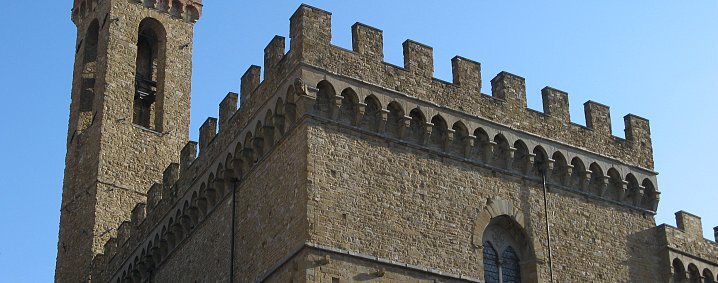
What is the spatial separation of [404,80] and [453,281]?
172 inches

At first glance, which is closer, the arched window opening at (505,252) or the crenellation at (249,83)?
the arched window opening at (505,252)

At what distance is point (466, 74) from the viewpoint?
26.1 m

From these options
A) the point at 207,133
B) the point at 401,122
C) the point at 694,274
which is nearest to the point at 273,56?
the point at 401,122

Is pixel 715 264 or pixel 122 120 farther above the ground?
pixel 122 120

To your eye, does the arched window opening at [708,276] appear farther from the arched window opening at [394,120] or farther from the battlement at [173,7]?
the battlement at [173,7]

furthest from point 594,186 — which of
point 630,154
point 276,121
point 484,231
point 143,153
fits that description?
point 143,153

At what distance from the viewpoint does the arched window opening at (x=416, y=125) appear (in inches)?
973

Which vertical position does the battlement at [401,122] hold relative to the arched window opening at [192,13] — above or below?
below

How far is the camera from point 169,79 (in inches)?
1554

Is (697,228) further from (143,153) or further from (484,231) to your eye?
(143,153)

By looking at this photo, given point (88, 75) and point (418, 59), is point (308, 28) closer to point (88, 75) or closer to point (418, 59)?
point (418, 59)

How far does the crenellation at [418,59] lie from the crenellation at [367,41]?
23.2 inches

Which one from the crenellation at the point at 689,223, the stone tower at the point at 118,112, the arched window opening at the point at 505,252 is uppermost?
the stone tower at the point at 118,112

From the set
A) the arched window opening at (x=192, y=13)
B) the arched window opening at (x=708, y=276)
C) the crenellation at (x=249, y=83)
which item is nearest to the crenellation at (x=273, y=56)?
the crenellation at (x=249, y=83)
